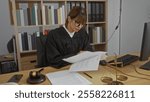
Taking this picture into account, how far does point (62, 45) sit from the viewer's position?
6.06 feet

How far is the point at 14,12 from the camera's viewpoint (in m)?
2.41

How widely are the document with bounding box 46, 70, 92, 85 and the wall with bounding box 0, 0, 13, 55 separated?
7.90ft

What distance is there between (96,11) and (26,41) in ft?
4.22

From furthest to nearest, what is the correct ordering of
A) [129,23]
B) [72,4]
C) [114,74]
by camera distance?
[129,23] → [72,4] → [114,74]

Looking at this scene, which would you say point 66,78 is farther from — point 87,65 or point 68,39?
point 68,39

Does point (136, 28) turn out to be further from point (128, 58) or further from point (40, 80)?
point (40, 80)

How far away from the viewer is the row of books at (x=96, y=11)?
2975mm

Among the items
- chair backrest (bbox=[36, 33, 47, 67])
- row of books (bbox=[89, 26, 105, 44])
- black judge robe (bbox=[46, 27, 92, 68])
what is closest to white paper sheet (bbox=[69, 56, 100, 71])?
black judge robe (bbox=[46, 27, 92, 68])

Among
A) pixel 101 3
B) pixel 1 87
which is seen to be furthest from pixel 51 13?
pixel 1 87

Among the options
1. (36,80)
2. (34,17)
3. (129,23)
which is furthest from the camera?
(129,23)

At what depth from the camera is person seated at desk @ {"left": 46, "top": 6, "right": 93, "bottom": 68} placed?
1.69 meters

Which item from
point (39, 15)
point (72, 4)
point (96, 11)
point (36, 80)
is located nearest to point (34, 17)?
point (39, 15)

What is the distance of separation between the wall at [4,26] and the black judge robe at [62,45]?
1893 mm

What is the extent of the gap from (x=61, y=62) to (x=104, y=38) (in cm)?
Result: 181
